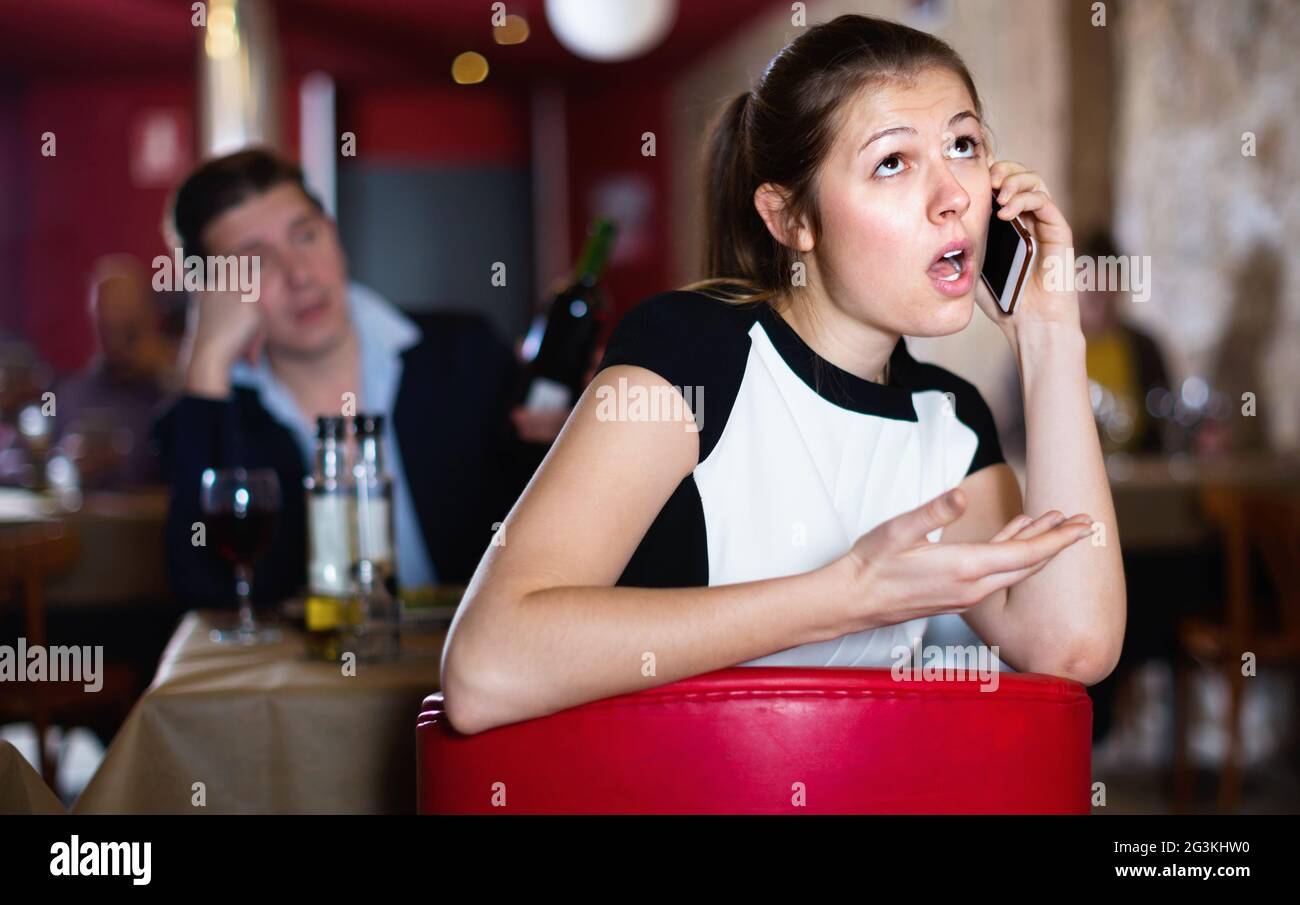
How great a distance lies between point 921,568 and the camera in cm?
94

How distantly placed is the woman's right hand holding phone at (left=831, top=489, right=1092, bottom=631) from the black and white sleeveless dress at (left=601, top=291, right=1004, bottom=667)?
23cm

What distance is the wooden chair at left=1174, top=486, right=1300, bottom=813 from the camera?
10.8 feet

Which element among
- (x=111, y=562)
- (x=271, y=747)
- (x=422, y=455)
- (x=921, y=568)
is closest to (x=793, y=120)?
(x=921, y=568)

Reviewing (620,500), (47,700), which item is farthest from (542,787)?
(47,700)

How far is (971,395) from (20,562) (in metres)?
2.11

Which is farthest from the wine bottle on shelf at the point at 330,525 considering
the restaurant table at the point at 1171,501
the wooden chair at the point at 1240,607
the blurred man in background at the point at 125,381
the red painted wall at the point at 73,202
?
the red painted wall at the point at 73,202

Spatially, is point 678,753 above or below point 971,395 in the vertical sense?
below

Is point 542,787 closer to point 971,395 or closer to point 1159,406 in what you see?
point 971,395

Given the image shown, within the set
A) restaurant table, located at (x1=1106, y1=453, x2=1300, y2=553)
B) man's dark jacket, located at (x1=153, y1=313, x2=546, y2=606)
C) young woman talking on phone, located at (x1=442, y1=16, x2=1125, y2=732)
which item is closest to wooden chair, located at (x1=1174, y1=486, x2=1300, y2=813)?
restaurant table, located at (x1=1106, y1=453, x2=1300, y2=553)

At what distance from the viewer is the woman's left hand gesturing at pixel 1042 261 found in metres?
1.32

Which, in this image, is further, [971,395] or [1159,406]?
[1159,406]

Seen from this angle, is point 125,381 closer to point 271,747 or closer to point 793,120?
point 271,747

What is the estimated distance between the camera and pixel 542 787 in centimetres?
96

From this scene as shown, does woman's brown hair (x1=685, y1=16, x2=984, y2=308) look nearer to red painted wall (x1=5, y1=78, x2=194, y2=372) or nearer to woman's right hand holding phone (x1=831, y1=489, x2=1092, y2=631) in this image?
woman's right hand holding phone (x1=831, y1=489, x2=1092, y2=631)
